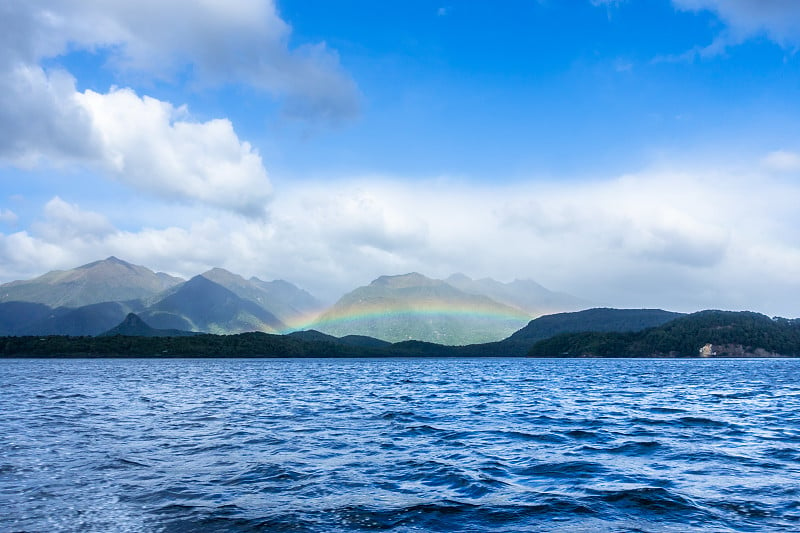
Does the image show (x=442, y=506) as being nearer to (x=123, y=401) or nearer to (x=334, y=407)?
(x=334, y=407)

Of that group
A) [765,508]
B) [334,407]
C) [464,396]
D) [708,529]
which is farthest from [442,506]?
[464,396]

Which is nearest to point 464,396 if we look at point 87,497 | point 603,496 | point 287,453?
point 287,453

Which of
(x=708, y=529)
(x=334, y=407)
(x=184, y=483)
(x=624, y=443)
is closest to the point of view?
(x=708, y=529)

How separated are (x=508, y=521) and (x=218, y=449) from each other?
59.9 feet

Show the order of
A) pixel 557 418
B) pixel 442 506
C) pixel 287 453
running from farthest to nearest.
Answer: pixel 557 418, pixel 287 453, pixel 442 506

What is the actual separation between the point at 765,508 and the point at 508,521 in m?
9.22

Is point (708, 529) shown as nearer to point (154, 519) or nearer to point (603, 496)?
point (603, 496)

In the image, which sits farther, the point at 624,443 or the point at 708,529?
the point at 624,443

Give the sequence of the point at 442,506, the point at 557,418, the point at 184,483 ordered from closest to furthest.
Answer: the point at 442,506 → the point at 184,483 → the point at 557,418

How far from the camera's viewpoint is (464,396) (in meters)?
66.9

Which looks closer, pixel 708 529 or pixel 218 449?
pixel 708 529

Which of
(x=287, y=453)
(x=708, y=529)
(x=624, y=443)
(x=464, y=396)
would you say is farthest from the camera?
(x=464, y=396)

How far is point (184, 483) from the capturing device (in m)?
22.7

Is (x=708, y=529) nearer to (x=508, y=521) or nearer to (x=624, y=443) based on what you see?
(x=508, y=521)
